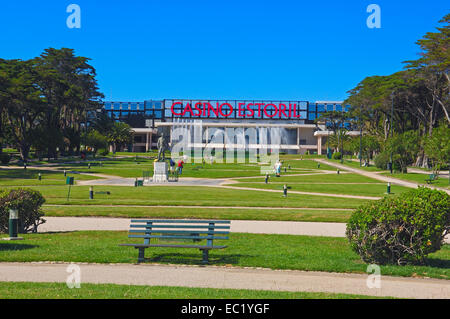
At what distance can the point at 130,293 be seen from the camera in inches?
320

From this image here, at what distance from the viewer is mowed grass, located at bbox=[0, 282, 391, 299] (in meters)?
7.91

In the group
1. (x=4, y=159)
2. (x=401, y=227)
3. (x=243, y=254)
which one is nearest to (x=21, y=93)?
(x=4, y=159)

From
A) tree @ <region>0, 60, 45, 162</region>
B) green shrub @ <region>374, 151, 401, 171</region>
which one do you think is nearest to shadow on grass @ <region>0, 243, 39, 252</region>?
tree @ <region>0, 60, 45, 162</region>

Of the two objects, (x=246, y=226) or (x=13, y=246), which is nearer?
(x=13, y=246)

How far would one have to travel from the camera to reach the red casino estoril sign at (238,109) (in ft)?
533

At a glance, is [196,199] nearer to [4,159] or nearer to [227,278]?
[227,278]

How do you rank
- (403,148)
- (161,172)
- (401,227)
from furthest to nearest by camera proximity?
(403,148), (161,172), (401,227)

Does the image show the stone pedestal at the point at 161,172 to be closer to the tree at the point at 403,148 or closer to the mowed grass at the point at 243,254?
the mowed grass at the point at 243,254

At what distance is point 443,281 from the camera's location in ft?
32.0

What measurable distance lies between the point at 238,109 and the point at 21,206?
150 m

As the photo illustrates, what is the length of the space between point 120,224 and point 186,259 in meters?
7.01

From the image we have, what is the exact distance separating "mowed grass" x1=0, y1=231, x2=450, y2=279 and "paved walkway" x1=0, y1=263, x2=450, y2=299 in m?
0.44
